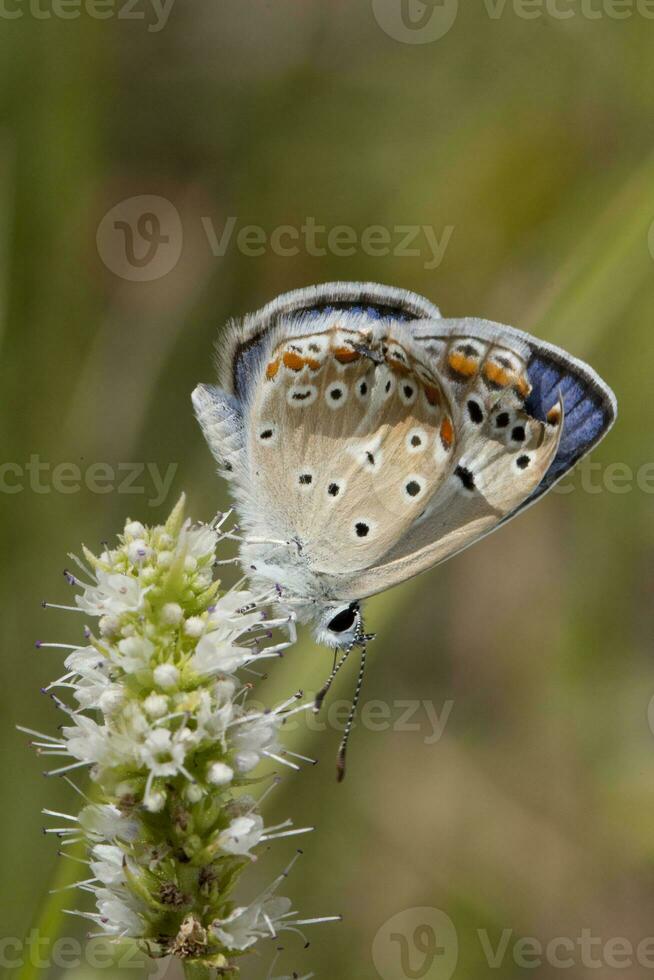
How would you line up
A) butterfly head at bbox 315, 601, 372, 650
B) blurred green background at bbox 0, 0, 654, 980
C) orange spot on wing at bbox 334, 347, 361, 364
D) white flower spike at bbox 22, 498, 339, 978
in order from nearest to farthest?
white flower spike at bbox 22, 498, 339, 978 < butterfly head at bbox 315, 601, 372, 650 < orange spot on wing at bbox 334, 347, 361, 364 < blurred green background at bbox 0, 0, 654, 980


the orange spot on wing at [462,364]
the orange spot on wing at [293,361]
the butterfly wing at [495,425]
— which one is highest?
the orange spot on wing at [293,361]

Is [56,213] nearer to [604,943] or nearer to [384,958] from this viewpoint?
[384,958]

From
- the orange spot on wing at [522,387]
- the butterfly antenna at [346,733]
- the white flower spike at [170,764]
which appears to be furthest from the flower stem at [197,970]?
the orange spot on wing at [522,387]

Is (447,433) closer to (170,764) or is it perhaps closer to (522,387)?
(522,387)

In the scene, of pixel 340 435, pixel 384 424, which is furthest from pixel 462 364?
pixel 340 435

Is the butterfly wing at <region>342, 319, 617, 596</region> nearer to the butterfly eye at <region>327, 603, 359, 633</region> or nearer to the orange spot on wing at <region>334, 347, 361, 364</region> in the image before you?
the butterfly eye at <region>327, 603, 359, 633</region>

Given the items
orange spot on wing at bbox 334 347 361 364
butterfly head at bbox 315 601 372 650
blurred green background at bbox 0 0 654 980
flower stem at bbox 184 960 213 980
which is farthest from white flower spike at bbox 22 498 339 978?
blurred green background at bbox 0 0 654 980

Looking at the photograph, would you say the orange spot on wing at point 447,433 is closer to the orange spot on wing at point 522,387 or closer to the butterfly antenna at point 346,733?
the orange spot on wing at point 522,387
